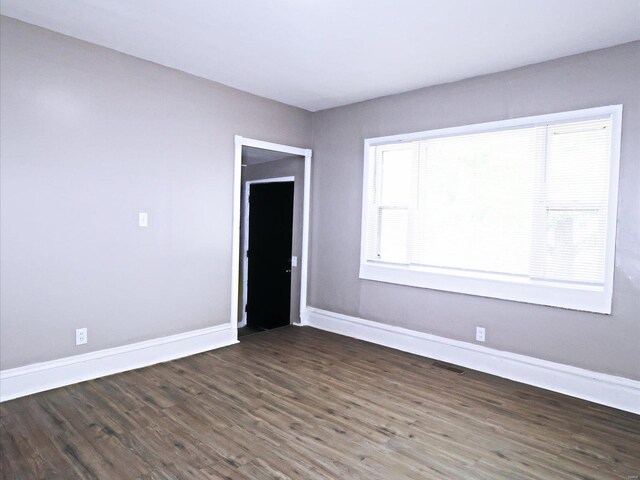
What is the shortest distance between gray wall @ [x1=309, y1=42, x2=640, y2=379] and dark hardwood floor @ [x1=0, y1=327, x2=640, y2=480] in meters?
0.47

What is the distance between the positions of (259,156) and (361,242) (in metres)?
1.99

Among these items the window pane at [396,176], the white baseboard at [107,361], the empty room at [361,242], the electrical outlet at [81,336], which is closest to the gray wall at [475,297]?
the empty room at [361,242]

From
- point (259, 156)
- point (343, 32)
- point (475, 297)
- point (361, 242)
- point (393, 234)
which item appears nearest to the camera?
point (343, 32)

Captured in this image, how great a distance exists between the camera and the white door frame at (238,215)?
4.51 meters

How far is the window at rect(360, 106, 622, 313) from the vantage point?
10.9 feet

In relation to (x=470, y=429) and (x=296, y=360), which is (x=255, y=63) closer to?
(x=296, y=360)

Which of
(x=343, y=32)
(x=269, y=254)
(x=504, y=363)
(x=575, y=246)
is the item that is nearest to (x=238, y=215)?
(x=269, y=254)

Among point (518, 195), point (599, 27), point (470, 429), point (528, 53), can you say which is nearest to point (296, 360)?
point (470, 429)

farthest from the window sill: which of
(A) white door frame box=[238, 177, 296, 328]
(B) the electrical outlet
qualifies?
(B) the electrical outlet

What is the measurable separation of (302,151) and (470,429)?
12.1 feet

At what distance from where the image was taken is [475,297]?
13.0 ft

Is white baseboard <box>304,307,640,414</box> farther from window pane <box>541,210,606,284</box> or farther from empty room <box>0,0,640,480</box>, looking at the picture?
window pane <box>541,210,606,284</box>

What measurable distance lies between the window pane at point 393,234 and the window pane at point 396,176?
0.13 meters

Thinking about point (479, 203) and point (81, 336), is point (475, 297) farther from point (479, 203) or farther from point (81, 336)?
point (81, 336)
